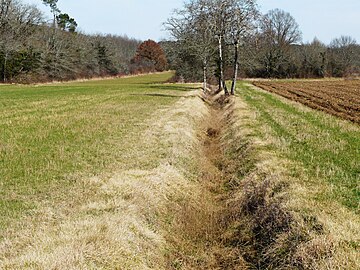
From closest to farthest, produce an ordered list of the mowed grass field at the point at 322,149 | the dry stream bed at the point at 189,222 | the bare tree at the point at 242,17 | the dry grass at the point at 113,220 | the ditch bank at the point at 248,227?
the dry grass at the point at 113,220
the dry stream bed at the point at 189,222
the ditch bank at the point at 248,227
the mowed grass field at the point at 322,149
the bare tree at the point at 242,17

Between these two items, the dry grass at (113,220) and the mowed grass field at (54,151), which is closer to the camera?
the dry grass at (113,220)

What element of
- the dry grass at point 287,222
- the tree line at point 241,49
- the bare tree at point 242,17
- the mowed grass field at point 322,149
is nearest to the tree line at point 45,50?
the tree line at point 241,49

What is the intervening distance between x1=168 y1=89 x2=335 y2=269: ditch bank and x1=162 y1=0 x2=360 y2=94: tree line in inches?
945

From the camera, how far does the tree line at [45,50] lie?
61.8 meters

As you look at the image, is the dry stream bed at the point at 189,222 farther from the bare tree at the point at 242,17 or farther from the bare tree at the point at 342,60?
the bare tree at the point at 342,60

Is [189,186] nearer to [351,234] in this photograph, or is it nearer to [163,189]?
[163,189]

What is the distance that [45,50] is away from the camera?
69.0 meters

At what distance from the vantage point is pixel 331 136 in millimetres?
13062

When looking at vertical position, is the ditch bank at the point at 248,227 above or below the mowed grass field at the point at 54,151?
below

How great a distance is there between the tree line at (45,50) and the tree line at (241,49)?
68.6 ft

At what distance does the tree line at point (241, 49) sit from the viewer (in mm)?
32906

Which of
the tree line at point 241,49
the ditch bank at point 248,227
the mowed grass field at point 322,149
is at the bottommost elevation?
the ditch bank at point 248,227

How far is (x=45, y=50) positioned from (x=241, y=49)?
41612 millimetres

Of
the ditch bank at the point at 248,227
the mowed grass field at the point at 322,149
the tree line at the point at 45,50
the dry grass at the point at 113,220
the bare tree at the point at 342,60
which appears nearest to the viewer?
the dry grass at the point at 113,220
